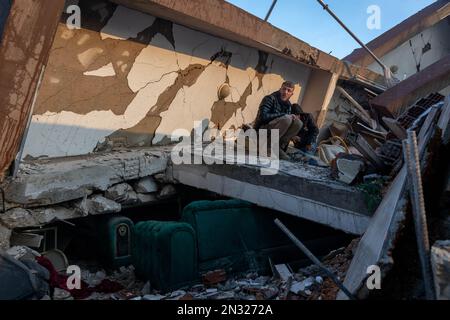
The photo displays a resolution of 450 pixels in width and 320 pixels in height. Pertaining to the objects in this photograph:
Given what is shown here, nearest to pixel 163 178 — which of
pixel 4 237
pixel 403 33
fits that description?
pixel 4 237

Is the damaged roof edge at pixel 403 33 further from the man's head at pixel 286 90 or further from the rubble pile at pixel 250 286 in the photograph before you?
the rubble pile at pixel 250 286

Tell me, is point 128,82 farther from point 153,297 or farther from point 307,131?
point 153,297

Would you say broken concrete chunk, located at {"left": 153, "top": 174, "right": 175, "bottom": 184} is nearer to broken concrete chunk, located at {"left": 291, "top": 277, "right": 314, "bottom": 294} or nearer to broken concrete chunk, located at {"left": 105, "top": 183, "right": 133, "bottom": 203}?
broken concrete chunk, located at {"left": 105, "top": 183, "right": 133, "bottom": 203}

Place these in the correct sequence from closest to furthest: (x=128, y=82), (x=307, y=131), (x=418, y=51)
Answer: (x=128, y=82)
(x=307, y=131)
(x=418, y=51)

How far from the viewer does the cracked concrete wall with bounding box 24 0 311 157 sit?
13.0ft

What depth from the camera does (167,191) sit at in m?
4.75

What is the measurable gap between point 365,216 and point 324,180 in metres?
0.50

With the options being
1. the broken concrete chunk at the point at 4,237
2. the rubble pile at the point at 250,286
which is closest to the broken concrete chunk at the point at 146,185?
the rubble pile at the point at 250,286

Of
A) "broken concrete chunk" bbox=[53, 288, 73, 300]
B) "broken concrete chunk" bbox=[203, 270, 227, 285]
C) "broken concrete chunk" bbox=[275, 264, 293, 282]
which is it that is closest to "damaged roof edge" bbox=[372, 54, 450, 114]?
"broken concrete chunk" bbox=[275, 264, 293, 282]

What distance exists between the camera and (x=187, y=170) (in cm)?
461

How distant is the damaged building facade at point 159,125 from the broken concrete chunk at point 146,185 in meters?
0.02

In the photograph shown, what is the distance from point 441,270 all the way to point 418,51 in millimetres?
10994
